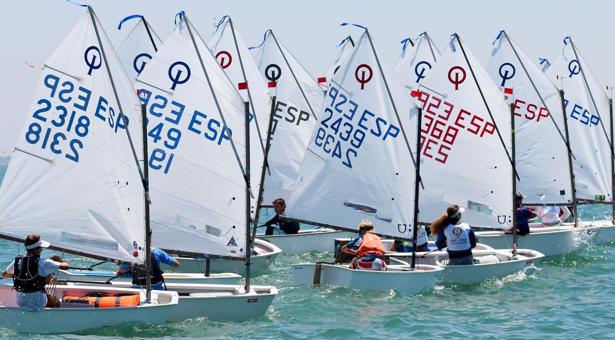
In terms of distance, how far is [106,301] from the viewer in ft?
59.3

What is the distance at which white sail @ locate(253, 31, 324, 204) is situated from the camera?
33.3 metres

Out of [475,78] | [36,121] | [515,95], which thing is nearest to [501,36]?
[515,95]

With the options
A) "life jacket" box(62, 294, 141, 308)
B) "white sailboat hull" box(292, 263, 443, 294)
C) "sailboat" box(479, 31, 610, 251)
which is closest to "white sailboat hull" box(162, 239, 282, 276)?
"white sailboat hull" box(292, 263, 443, 294)

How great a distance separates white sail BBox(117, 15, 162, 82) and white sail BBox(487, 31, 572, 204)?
9.29 metres

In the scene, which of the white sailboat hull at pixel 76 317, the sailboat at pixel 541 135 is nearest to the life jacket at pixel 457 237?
the white sailboat hull at pixel 76 317

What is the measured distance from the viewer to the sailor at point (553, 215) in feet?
103

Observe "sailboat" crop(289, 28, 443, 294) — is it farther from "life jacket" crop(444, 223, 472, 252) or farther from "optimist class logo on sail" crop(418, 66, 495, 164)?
"optimist class logo on sail" crop(418, 66, 495, 164)

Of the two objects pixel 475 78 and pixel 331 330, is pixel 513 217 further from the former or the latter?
pixel 331 330

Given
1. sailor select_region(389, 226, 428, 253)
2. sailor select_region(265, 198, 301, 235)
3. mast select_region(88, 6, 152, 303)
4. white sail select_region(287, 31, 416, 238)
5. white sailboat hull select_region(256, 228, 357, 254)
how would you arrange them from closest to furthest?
1. mast select_region(88, 6, 152, 303)
2. white sail select_region(287, 31, 416, 238)
3. sailor select_region(389, 226, 428, 253)
4. white sailboat hull select_region(256, 228, 357, 254)
5. sailor select_region(265, 198, 301, 235)

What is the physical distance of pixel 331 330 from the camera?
19.2 meters

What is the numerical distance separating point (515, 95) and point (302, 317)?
1450 cm

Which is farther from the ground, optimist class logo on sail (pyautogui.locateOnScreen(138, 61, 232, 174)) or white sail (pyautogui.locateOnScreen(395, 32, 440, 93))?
white sail (pyautogui.locateOnScreen(395, 32, 440, 93))

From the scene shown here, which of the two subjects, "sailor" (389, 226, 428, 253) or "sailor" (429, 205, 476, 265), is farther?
"sailor" (389, 226, 428, 253)

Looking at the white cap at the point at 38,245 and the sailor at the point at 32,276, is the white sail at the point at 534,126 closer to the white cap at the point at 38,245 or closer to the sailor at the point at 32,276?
the white cap at the point at 38,245
